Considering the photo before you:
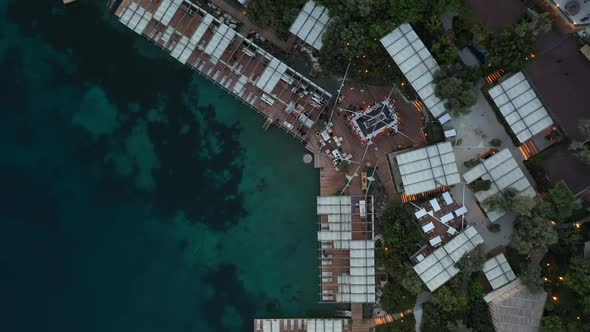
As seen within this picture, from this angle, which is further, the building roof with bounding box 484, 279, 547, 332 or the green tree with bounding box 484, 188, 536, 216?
the building roof with bounding box 484, 279, 547, 332

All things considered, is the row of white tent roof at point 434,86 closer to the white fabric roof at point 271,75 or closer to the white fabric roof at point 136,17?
the white fabric roof at point 271,75

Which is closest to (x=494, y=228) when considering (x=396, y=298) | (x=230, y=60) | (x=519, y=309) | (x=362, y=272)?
(x=519, y=309)

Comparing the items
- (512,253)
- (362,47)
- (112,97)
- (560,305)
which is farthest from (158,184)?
(560,305)

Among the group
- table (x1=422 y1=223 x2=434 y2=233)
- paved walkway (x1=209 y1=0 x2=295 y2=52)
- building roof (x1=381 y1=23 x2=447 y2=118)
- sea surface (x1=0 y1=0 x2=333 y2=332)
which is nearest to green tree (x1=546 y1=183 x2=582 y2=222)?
table (x1=422 y1=223 x2=434 y2=233)

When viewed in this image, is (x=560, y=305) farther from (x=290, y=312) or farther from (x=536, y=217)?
(x=290, y=312)

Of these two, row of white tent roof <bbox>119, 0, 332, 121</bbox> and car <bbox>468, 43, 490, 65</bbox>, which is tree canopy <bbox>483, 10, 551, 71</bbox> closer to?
car <bbox>468, 43, 490, 65</bbox>

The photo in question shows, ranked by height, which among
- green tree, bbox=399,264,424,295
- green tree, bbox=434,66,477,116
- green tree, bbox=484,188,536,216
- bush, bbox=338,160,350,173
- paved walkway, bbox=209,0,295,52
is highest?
paved walkway, bbox=209,0,295,52

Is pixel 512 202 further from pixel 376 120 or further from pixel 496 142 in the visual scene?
pixel 376 120
